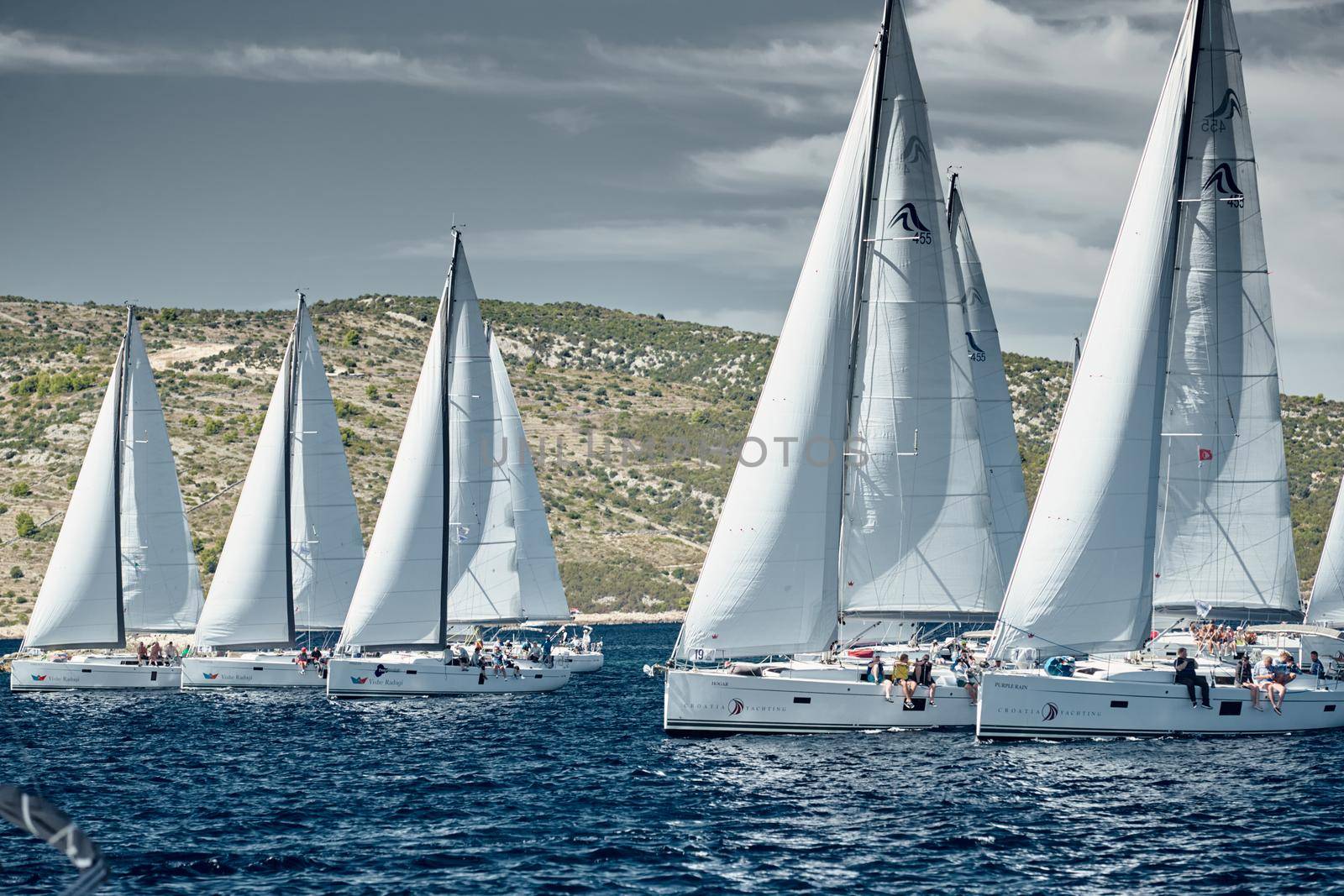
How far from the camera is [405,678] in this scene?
4862 cm

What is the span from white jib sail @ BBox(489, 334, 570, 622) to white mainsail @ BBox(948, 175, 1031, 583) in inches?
703

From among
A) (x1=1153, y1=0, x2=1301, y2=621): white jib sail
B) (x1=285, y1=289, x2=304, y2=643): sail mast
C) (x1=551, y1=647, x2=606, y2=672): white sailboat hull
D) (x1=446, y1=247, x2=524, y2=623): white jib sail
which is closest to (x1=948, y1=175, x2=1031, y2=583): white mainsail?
(x1=1153, y1=0, x2=1301, y2=621): white jib sail

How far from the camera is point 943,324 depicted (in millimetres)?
36875

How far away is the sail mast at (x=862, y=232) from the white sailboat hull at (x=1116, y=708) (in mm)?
4754

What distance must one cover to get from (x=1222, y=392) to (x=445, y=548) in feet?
83.7

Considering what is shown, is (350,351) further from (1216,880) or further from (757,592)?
(1216,880)

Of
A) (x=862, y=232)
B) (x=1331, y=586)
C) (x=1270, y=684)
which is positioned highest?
(x=862, y=232)

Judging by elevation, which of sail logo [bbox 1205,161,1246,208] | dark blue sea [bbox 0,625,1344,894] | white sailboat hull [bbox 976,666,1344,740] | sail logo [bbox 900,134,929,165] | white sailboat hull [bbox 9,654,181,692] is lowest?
dark blue sea [bbox 0,625,1344,894]

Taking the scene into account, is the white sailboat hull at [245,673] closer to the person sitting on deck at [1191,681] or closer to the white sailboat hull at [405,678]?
the white sailboat hull at [405,678]

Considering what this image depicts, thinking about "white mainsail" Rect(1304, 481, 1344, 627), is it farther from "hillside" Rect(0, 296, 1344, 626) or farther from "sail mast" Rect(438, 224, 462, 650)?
"hillside" Rect(0, 296, 1344, 626)

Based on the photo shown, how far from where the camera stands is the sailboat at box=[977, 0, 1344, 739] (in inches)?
1391

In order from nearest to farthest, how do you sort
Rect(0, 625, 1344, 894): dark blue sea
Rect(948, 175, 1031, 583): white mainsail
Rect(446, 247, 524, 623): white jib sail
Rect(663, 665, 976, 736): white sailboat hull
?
Rect(0, 625, 1344, 894): dark blue sea
Rect(663, 665, 976, 736): white sailboat hull
Rect(948, 175, 1031, 583): white mainsail
Rect(446, 247, 524, 623): white jib sail

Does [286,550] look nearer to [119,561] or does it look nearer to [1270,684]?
[119,561]

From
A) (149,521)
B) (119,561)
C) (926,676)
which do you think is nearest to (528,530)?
(149,521)
